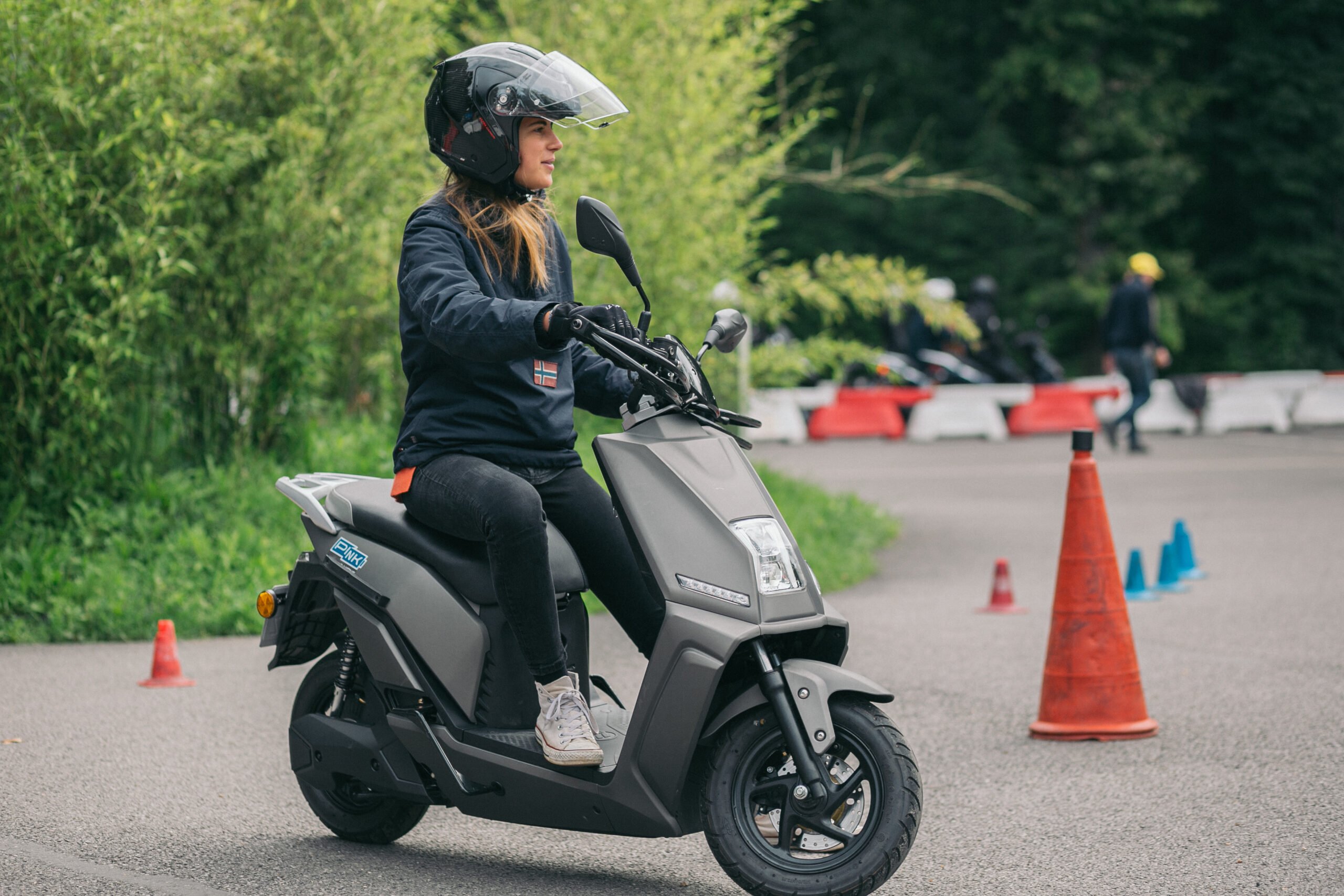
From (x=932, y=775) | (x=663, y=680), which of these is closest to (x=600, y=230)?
(x=663, y=680)

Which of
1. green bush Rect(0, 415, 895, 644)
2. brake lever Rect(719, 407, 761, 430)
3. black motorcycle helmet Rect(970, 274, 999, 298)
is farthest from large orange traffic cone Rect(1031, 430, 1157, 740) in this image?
black motorcycle helmet Rect(970, 274, 999, 298)

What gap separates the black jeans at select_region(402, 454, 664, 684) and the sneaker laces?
6cm

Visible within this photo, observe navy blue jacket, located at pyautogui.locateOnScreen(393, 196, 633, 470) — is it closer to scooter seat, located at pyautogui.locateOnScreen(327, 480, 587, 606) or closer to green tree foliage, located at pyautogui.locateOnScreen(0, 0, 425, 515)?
scooter seat, located at pyautogui.locateOnScreen(327, 480, 587, 606)

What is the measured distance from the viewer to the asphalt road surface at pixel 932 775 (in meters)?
4.31

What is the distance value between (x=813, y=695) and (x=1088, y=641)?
8.26ft

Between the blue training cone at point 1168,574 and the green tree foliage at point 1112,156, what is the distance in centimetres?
2389

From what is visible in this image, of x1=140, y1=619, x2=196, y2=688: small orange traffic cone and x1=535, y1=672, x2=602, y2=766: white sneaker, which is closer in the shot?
x1=535, y1=672, x2=602, y2=766: white sneaker

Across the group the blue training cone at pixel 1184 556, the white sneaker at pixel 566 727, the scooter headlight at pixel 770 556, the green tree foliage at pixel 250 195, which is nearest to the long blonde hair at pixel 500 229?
the scooter headlight at pixel 770 556

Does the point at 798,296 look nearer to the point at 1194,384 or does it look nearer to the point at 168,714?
the point at 168,714

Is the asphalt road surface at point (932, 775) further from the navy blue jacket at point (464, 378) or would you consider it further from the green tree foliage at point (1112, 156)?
the green tree foliage at point (1112, 156)

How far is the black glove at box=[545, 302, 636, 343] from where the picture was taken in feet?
12.7

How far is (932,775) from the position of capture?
5.43 meters

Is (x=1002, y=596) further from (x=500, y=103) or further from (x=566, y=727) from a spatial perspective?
(x=500, y=103)

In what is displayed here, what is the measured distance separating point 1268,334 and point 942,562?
84.3 feet
